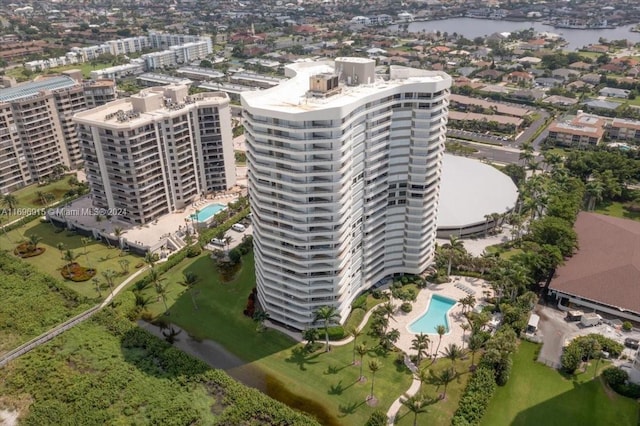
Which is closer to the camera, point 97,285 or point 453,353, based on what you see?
point 453,353

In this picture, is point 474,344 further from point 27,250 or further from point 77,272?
point 27,250

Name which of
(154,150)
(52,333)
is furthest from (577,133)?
(52,333)

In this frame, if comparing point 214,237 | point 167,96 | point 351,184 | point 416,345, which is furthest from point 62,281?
point 416,345

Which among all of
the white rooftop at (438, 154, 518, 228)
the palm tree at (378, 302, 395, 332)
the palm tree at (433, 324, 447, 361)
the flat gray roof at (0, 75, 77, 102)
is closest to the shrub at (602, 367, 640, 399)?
the palm tree at (433, 324, 447, 361)

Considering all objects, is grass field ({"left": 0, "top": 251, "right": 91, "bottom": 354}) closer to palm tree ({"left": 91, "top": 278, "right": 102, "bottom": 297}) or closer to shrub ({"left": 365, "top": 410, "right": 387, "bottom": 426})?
palm tree ({"left": 91, "top": 278, "right": 102, "bottom": 297})

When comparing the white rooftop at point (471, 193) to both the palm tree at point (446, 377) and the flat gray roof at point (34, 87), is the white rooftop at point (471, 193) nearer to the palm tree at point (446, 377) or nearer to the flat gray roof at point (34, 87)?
the palm tree at point (446, 377)

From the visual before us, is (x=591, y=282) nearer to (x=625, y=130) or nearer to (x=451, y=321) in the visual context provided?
(x=451, y=321)

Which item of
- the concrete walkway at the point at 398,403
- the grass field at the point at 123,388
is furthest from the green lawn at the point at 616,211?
the grass field at the point at 123,388
